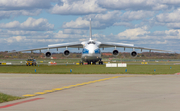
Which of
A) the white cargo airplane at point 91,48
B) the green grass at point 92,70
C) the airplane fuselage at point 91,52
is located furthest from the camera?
the white cargo airplane at point 91,48

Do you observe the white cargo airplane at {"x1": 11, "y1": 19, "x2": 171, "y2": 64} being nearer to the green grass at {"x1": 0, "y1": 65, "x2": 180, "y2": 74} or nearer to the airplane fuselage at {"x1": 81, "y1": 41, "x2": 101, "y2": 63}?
the airplane fuselage at {"x1": 81, "y1": 41, "x2": 101, "y2": 63}

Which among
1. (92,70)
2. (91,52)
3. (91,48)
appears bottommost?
(92,70)

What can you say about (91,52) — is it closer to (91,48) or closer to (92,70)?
(91,48)

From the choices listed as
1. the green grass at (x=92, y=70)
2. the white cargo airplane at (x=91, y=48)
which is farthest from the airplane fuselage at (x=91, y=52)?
the green grass at (x=92, y=70)

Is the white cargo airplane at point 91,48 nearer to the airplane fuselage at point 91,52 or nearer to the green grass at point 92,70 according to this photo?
the airplane fuselage at point 91,52

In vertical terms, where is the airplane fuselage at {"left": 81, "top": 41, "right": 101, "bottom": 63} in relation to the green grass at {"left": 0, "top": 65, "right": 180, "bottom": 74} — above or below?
above

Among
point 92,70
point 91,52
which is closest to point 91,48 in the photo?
point 91,52

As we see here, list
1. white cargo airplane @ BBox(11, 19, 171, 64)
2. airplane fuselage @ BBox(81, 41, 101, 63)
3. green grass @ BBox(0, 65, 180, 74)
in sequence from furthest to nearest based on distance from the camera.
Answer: white cargo airplane @ BBox(11, 19, 171, 64) → airplane fuselage @ BBox(81, 41, 101, 63) → green grass @ BBox(0, 65, 180, 74)

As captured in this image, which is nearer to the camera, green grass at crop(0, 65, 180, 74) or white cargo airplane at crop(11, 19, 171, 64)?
green grass at crop(0, 65, 180, 74)

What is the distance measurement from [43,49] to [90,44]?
9726 millimetres

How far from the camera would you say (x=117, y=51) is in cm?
5094

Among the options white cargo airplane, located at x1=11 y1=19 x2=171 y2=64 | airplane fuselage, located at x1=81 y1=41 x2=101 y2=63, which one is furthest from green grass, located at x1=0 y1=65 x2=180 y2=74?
white cargo airplane, located at x1=11 y1=19 x2=171 y2=64
